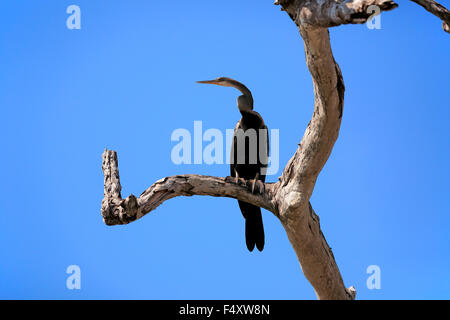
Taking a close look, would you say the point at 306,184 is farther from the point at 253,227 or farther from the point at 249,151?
the point at 249,151

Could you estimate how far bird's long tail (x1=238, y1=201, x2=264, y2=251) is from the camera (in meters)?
3.78

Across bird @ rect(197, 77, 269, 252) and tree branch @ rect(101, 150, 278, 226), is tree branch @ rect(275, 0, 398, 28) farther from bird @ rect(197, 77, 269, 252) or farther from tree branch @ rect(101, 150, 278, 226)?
bird @ rect(197, 77, 269, 252)

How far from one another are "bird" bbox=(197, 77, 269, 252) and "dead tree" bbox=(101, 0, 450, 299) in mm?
511

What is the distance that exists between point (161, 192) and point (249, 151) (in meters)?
1.20

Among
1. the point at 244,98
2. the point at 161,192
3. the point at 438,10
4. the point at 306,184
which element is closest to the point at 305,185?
the point at 306,184

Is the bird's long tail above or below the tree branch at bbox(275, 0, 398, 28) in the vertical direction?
below

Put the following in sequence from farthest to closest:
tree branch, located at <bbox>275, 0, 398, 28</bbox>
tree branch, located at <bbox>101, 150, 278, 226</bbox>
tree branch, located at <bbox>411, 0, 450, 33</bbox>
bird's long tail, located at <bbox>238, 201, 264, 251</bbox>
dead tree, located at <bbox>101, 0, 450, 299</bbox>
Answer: bird's long tail, located at <bbox>238, 201, 264, 251</bbox>
tree branch, located at <bbox>101, 150, 278, 226</bbox>
dead tree, located at <bbox>101, 0, 450, 299</bbox>
tree branch, located at <bbox>411, 0, 450, 33</bbox>
tree branch, located at <bbox>275, 0, 398, 28</bbox>

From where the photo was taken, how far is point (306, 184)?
3014 millimetres

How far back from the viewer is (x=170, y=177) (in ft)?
10.2

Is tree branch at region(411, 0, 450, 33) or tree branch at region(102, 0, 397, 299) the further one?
tree branch at region(102, 0, 397, 299)

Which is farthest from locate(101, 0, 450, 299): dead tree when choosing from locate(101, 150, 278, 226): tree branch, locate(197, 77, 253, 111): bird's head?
locate(197, 77, 253, 111): bird's head

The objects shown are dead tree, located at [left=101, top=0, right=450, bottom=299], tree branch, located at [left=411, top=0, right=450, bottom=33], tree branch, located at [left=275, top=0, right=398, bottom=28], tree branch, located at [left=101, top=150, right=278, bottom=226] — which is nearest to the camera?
tree branch, located at [left=275, top=0, right=398, bottom=28]
